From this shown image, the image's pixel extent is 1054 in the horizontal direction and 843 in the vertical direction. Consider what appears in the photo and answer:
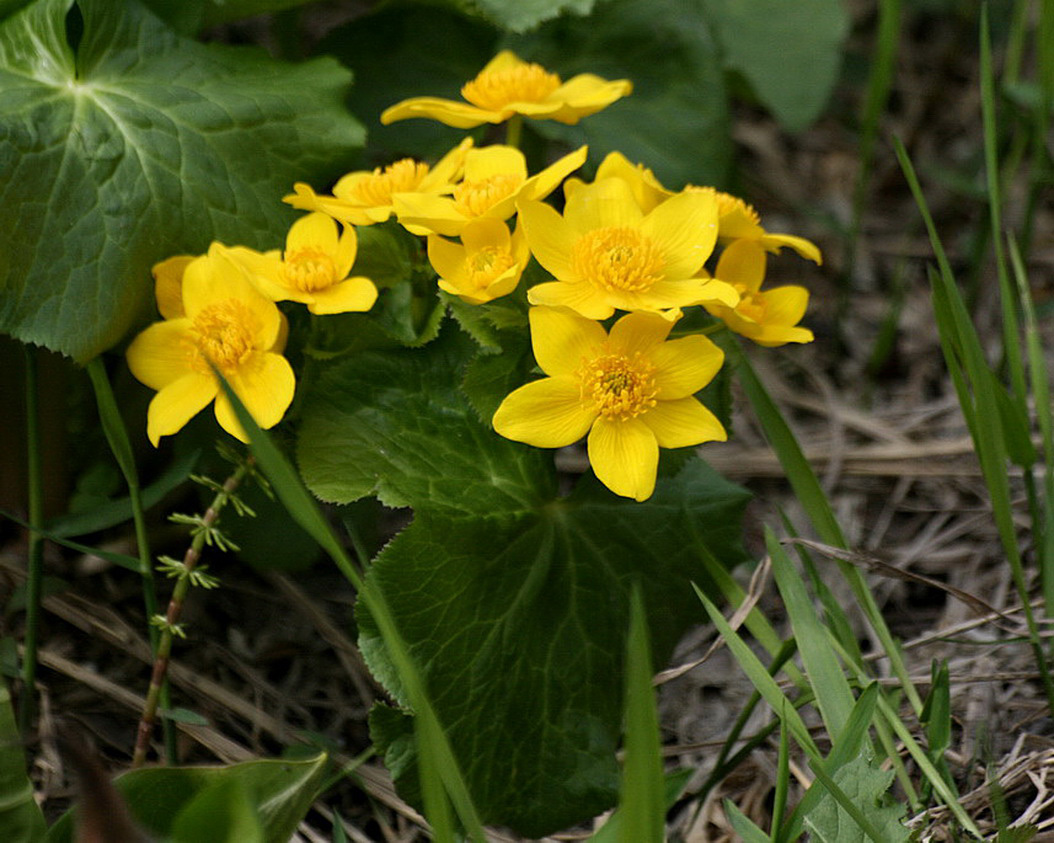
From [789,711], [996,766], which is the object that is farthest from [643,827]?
[996,766]

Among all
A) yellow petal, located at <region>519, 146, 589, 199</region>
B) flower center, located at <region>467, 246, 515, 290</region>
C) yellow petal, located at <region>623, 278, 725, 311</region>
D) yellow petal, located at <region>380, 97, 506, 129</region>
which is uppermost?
yellow petal, located at <region>380, 97, 506, 129</region>

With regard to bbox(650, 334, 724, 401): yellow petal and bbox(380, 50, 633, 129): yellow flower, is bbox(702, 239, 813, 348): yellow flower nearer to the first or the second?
bbox(650, 334, 724, 401): yellow petal

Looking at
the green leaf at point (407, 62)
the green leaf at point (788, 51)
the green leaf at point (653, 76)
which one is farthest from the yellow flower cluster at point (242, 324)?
the green leaf at point (788, 51)

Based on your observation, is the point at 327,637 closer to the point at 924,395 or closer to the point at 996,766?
the point at 996,766

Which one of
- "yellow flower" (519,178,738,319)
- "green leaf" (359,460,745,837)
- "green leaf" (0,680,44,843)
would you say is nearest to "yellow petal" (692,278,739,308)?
"yellow flower" (519,178,738,319)

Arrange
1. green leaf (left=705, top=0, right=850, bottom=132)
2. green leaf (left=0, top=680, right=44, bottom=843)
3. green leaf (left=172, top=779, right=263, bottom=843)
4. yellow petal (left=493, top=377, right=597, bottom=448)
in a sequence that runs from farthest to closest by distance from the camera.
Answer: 1. green leaf (left=705, top=0, right=850, bottom=132)
2. yellow petal (left=493, top=377, right=597, bottom=448)
3. green leaf (left=0, top=680, right=44, bottom=843)
4. green leaf (left=172, top=779, right=263, bottom=843)

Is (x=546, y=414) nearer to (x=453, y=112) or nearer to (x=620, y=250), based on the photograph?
(x=620, y=250)

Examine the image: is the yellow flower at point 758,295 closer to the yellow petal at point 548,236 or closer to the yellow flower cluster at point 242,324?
the yellow petal at point 548,236
